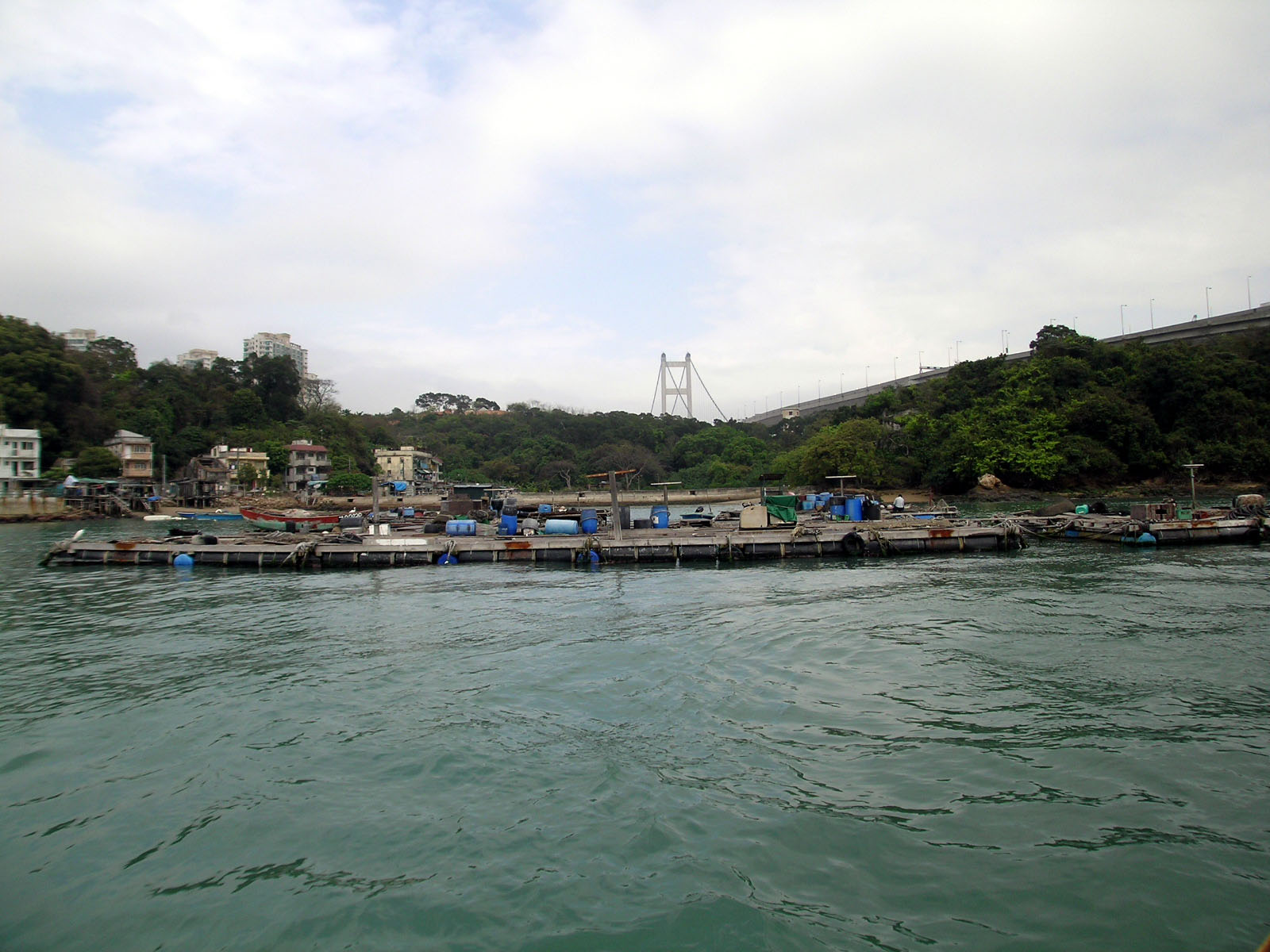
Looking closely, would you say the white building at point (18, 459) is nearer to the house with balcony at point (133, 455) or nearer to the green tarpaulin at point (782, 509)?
the house with balcony at point (133, 455)

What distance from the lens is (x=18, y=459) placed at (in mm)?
55531

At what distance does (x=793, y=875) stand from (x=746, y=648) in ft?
22.6

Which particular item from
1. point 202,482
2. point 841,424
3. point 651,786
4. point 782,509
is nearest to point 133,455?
point 202,482

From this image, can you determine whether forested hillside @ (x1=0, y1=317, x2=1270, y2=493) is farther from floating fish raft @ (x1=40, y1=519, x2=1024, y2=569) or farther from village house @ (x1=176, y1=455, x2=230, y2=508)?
floating fish raft @ (x1=40, y1=519, x2=1024, y2=569)

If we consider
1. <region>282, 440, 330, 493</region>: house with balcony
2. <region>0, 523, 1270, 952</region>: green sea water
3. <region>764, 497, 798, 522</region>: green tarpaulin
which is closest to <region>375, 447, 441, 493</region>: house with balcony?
<region>282, 440, 330, 493</region>: house with balcony

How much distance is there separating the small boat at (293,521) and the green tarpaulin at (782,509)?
24597mm

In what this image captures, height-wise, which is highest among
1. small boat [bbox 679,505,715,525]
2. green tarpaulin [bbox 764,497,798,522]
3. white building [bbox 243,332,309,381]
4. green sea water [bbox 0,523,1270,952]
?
white building [bbox 243,332,309,381]

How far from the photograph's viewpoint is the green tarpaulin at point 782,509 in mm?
30641

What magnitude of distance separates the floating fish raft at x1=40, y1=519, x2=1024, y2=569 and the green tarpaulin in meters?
3.53

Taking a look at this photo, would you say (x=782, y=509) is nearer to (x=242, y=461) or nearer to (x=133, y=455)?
(x=242, y=461)

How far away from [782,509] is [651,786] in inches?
985

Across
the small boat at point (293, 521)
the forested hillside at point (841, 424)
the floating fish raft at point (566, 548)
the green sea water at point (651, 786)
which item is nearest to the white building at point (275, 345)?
the forested hillside at point (841, 424)

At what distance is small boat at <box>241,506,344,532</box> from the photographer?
3966 cm

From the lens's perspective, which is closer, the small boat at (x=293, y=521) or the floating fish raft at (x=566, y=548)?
the floating fish raft at (x=566, y=548)
